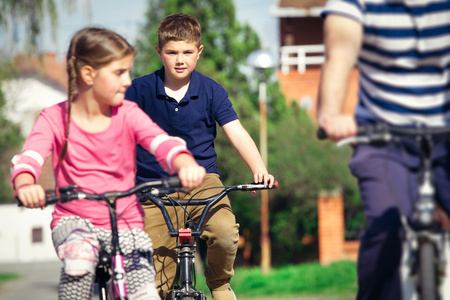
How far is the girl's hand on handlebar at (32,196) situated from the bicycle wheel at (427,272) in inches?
58.8

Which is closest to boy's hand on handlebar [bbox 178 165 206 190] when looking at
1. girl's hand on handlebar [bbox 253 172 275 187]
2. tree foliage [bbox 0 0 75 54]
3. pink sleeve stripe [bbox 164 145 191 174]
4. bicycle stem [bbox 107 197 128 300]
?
pink sleeve stripe [bbox 164 145 191 174]

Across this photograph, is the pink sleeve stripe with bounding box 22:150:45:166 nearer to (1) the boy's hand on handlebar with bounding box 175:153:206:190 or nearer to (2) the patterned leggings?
(2) the patterned leggings

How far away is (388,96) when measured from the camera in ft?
9.87

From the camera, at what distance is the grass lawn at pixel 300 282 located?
16.8 meters

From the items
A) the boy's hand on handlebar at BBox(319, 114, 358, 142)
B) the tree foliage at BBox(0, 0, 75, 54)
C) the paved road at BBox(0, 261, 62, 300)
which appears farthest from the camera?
the paved road at BBox(0, 261, 62, 300)

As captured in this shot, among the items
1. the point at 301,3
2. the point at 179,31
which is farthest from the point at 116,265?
the point at 301,3

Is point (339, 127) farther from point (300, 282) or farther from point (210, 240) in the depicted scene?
point (300, 282)

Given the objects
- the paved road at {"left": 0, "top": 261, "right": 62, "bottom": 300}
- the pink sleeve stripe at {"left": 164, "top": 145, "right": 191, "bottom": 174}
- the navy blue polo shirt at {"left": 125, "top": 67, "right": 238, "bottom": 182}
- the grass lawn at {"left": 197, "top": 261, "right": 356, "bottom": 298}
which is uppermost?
the navy blue polo shirt at {"left": 125, "top": 67, "right": 238, "bottom": 182}

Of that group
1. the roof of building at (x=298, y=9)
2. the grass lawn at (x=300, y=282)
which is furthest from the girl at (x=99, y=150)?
the roof of building at (x=298, y=9)

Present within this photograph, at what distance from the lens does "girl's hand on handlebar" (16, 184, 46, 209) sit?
3.03 metres

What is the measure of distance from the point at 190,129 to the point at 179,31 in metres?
0.60

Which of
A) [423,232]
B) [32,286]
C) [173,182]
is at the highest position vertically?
[173,182]

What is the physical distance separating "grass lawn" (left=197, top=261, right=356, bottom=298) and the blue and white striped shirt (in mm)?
13587

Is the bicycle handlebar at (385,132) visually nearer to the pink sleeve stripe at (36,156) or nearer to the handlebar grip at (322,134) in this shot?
the handlebar grip at (322,134)
